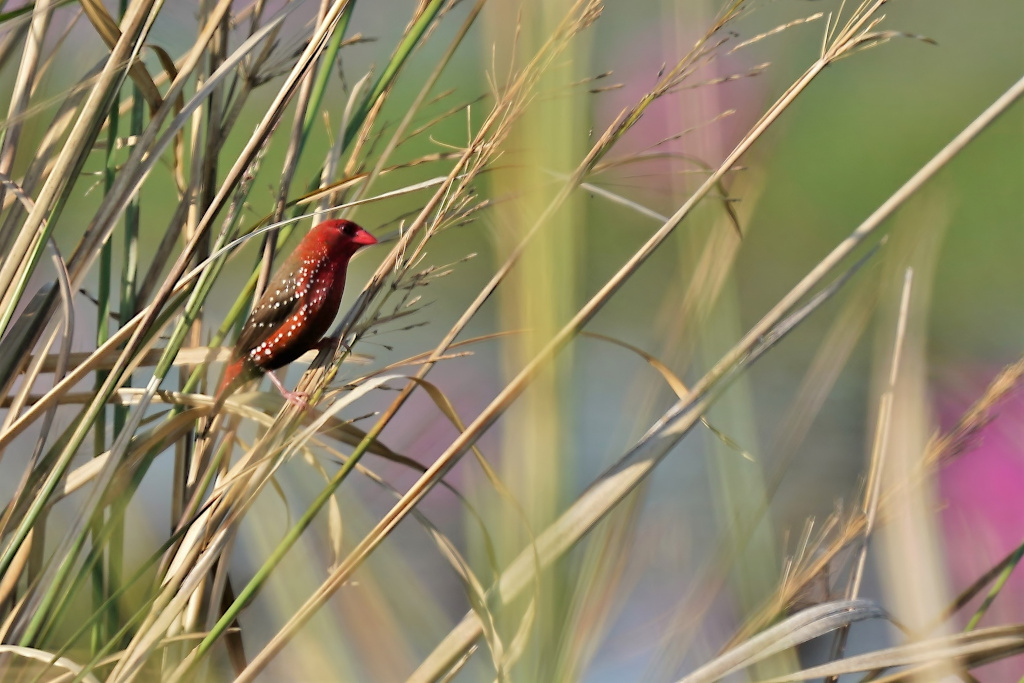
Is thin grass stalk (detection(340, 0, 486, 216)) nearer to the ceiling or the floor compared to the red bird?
nearer to the ceiling

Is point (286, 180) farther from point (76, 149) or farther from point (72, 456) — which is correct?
point (72, 456)

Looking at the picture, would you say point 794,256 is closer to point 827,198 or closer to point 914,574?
point 827,198

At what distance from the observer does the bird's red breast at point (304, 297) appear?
886mm

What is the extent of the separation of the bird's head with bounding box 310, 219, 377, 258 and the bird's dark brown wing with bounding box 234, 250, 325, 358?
0.09ft

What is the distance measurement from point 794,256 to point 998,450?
5.31 ft

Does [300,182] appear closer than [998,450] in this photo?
No

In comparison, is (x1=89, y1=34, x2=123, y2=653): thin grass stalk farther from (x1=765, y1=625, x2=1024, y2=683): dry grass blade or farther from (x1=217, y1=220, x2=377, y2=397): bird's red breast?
(x1=765, y1=625, x2=1024, y2=683): dry grass blade

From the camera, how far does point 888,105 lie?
3.44 m

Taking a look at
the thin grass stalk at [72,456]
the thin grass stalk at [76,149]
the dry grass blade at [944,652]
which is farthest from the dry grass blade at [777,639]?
the thin grass stalk at [76,149]

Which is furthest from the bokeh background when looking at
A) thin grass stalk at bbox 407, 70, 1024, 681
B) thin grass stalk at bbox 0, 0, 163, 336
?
thin grass stalk at bbox 0, 0, 163, 336

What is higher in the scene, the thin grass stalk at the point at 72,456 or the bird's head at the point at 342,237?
Answer: the bird's head at the point at 342,237

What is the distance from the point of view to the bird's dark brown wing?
0.83 meters

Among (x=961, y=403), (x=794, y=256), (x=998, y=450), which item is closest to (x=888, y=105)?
(x=794, y=256)

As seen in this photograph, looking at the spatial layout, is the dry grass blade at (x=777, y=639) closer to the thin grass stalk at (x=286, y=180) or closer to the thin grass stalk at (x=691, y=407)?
the thin grass stalk at (x=691, y=407)
